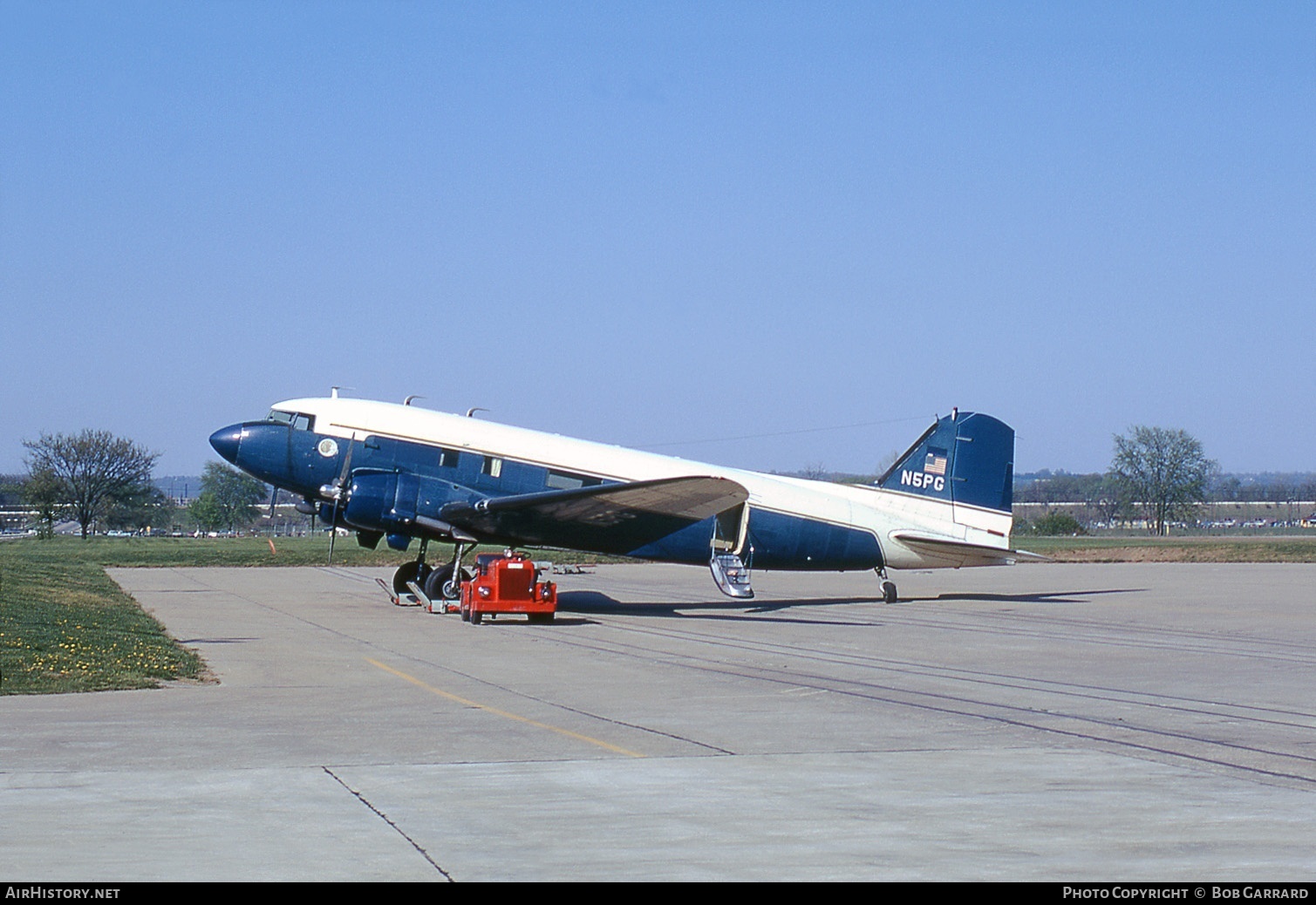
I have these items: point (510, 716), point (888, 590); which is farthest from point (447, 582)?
point (510, 716)

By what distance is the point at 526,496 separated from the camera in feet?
92.6

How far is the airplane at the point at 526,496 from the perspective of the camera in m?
28.7

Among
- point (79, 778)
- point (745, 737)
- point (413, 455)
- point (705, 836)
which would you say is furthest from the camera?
point (413, 455)

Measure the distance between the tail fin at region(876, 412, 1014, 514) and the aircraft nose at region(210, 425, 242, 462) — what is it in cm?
1622

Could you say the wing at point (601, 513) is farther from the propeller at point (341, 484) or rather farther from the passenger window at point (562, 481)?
the propeller at point (341, 484)

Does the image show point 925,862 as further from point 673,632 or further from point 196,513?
point 196,513

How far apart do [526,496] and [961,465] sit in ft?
39.8

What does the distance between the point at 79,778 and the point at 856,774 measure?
585 centimetres

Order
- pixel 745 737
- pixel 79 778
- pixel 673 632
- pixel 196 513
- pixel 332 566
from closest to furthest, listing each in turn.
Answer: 1. pixel 79 778
2. pixel 745 737
3. pixel 673 632
4. pixel 332 566
5. pixel 196 513

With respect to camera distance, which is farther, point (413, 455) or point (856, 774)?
point (413, 455)

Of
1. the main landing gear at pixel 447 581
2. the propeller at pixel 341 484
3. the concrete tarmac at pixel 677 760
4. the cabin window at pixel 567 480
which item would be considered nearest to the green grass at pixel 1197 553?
the cabin window at pixel 567 480

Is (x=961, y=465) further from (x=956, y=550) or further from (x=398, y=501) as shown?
(x=398, y=501)

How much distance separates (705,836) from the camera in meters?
7.79

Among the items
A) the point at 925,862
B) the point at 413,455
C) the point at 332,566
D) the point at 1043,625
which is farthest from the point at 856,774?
the point at 332,566
